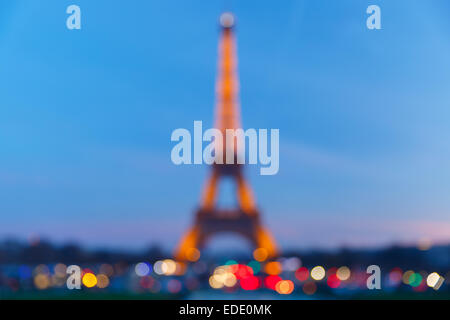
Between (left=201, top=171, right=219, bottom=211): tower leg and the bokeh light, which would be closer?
(left=201, top=171, right=219, bottom=211): tower leg

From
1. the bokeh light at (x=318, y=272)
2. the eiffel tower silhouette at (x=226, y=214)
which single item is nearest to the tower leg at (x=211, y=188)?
the eiffel tower silhouette at (x=226, y=214)

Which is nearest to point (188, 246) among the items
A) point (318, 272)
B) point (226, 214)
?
point (226, 214)

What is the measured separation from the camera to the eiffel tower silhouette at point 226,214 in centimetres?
3319

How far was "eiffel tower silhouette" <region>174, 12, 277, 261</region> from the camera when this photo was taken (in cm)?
3319

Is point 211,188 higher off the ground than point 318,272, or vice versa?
point 211,188

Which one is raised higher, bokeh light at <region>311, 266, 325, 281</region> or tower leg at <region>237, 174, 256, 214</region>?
tower leg at <region>237, 174, 256, 214</region>

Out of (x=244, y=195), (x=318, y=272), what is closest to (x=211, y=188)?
(x=244, y=195)

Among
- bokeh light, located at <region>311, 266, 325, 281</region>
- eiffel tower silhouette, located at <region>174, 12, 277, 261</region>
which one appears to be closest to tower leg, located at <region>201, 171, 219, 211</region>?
eiffel tower silhouette, located at <region>174, 12, 277, 261</region>

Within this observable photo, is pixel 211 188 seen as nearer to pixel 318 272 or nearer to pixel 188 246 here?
pixel 188 246

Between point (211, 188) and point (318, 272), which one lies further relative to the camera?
point (318, 272)

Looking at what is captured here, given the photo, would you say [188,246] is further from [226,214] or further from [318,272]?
[318,272]

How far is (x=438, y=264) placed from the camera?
90.7 feet

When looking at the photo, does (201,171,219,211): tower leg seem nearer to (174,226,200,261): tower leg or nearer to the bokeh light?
(174,226,200,261): tower leg

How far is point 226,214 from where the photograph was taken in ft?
117
